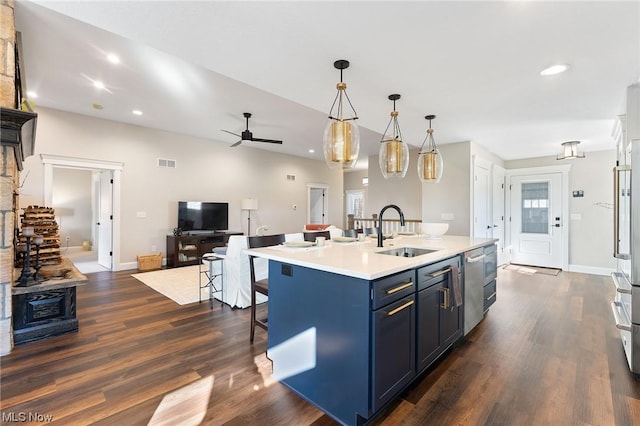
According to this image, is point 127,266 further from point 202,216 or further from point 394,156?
point 394,156

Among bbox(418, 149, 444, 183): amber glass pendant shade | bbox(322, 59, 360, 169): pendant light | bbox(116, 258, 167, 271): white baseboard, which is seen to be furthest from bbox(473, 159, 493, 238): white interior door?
bbox(116, 258, 167, 271): white baseboard

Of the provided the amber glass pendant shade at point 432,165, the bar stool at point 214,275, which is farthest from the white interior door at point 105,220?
the amber glass pendant shade at point 432,165

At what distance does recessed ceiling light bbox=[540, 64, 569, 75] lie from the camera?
8.37ft

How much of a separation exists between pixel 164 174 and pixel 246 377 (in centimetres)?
545

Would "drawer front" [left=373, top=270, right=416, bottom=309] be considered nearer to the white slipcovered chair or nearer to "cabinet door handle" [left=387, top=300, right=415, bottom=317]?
"cabinet door handle" [left=387, top=300, right=415, bottom=317]

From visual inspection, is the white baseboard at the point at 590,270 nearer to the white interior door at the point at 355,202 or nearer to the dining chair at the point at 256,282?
the dining chair at the point at 256,282

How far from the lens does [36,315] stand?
2748 millimetres

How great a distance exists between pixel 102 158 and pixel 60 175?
4228mm

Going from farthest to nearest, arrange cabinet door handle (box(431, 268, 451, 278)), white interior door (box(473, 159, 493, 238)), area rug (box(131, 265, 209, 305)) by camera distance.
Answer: white interior door (box(473, 159, 493, 238)) < area rug (box(131, 265, 209, 305)) < cabinet door handle (box(431, 268, 451, 278))

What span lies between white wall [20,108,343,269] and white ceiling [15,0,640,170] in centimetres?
73

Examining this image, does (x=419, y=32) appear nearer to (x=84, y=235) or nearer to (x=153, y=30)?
(x=153, y=30)

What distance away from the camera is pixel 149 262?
5844 millimetres

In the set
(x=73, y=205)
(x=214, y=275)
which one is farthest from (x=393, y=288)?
(x=73, y=205)

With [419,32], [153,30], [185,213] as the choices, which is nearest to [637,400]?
[419,32]
